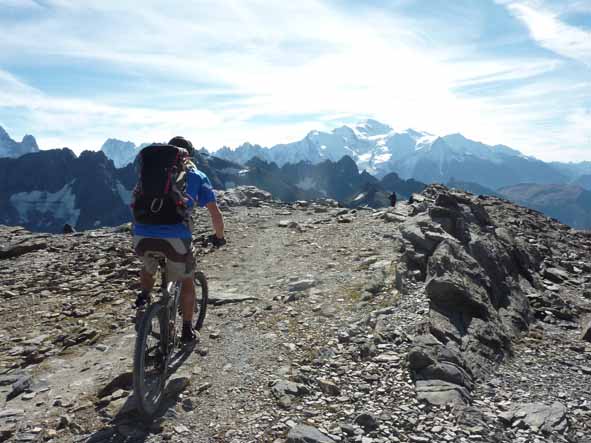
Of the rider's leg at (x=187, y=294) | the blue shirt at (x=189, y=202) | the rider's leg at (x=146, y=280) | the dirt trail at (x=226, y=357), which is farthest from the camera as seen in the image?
the rider's leg at (x=187, y=294)

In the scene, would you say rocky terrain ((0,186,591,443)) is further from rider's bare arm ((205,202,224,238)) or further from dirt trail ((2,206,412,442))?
rider's bare arm ((205,202,224,238))

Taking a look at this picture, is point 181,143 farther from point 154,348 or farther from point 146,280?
point 154,348

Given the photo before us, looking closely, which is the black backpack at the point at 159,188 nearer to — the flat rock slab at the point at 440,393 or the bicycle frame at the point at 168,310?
the bicycle frame at the point at 168,310

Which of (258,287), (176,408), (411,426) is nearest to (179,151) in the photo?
(176,408)

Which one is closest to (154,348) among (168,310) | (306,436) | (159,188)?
(168,310)

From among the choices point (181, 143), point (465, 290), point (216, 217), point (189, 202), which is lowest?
point (465, 290)

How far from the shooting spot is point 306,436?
20.5 feet

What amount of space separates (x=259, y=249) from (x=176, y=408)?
39.4 feet

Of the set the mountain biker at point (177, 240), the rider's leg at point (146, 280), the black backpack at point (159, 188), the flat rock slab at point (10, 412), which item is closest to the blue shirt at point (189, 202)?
the mountain biker at point (177, 240)

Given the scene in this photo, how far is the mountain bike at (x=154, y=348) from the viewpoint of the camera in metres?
6.28

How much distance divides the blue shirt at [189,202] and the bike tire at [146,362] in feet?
4.03

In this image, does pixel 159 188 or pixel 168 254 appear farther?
pixel 168 254

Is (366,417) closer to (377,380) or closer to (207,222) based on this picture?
(377,380)

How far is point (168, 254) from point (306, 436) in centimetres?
374
